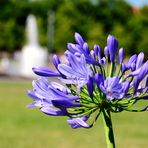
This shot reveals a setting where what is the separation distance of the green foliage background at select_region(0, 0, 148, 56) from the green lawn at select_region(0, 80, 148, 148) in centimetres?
3292

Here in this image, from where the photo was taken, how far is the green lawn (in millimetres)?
9391

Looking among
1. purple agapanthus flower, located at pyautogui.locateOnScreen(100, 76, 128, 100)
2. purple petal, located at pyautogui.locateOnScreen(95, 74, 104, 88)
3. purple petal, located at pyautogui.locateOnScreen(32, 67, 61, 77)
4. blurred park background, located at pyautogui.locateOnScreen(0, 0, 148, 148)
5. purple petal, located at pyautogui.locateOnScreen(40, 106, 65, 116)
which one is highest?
blurred park background, located at pyautogui.locateOnScreen(0, 0, 148, 148)

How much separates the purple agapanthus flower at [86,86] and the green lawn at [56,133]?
7.42 meters

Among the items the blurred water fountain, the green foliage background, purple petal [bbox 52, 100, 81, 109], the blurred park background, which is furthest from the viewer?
the green foliage background

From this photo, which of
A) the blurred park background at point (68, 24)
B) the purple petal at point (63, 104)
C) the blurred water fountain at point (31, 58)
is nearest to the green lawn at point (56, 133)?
the purple petal at point (63, 104)

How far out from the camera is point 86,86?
4.55ft

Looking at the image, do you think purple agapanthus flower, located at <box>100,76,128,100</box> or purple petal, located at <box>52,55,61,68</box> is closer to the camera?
purple agapanthus flower, located at <box>100,76,128,100</box>

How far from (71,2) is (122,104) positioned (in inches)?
1966

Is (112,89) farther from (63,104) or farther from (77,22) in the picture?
(77,22)

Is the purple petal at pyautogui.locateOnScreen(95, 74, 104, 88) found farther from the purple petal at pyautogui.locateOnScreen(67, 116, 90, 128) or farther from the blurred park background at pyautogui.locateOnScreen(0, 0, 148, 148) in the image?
the blurred park background at pyautogui.locateOnScreen(0, 0, 148, 148)

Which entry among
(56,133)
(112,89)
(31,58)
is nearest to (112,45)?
(112,89)

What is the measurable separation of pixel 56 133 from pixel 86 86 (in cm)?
959

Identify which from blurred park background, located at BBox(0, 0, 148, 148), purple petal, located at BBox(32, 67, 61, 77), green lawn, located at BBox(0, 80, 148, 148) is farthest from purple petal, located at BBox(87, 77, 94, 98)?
blurred park background, located at BBox(0, 0, 148, 148)

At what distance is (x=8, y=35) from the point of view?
5009cm
